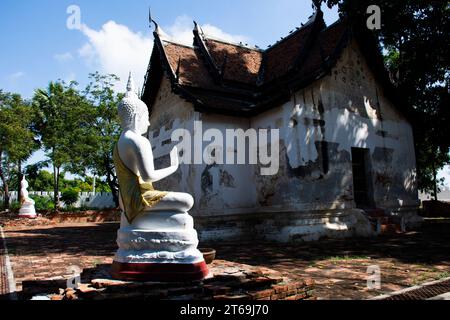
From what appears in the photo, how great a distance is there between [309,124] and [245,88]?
10.3 feet

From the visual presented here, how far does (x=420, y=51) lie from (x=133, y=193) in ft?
35.2

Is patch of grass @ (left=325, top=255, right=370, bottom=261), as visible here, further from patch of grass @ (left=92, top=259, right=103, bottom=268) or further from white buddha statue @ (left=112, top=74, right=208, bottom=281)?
patch of grass @ (left=92, top=259, right=103, bottom=268)

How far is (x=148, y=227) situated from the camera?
3732 millimetres

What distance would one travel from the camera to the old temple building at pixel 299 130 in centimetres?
969

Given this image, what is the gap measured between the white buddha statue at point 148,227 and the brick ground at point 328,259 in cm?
109

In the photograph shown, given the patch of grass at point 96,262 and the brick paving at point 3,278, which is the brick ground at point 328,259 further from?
the brick paving at point 3,278

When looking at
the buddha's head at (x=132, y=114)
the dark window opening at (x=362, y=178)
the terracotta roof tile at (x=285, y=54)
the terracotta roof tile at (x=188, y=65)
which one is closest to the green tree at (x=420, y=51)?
the terracotta roof tile at (x=285, y=54)

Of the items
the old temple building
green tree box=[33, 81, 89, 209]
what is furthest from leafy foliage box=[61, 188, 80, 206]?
the old temple building

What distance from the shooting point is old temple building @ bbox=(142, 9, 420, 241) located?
31.8ft

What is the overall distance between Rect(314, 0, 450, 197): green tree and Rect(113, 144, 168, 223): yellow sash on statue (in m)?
9.12

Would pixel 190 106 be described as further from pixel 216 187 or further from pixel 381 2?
pixel 381 2

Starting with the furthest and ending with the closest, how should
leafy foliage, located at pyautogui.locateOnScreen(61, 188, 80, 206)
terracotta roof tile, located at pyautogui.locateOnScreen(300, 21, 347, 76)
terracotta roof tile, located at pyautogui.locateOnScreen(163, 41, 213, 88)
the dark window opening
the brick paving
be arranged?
leafy foliage, located at pyautogui.locateOnScreen(61, 188, 80, 206) < terracotta roof tile, located at pyautogui.locateOnScreen(163, 41, 213, 88) < terracotta roof tile, located at pyautogui.locateOnScreen(300, 21, 347, 76) < the dark window opening < the brick paving

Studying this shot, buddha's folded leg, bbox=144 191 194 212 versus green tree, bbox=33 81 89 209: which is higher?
green tree, bbox=33 81 89 209

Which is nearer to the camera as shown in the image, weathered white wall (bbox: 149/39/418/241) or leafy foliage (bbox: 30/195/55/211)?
weathered white wall (bbox: 149/39/418/241)
